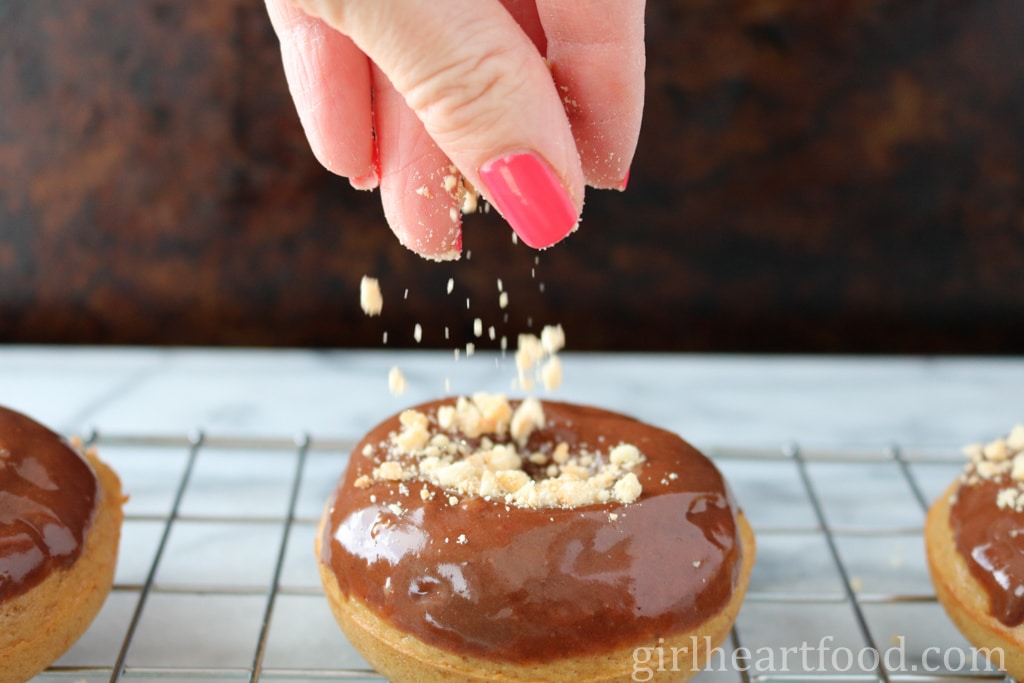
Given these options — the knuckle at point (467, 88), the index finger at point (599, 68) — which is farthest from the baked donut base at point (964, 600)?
the knuckle at point (467, 88)

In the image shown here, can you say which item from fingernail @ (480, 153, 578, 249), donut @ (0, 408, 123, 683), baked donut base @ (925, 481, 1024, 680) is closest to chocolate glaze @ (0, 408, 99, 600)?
donut @ (0, 408, 123, 683)

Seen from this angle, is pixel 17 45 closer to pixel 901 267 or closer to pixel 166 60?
pixel 166 60

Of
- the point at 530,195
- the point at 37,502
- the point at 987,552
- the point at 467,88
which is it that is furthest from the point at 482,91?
the point at 987,552

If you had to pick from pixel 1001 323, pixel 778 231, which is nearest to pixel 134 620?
pixel 778 231

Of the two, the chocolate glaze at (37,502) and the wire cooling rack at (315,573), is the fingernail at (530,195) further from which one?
the chocolate glaze at (37,502)

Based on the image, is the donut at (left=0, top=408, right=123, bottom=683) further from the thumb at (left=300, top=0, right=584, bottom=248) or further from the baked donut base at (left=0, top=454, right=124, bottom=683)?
the thumb at (left=300, top=0, right=584, bottom=248)

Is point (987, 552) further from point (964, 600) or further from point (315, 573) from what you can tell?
point (315, 573)
